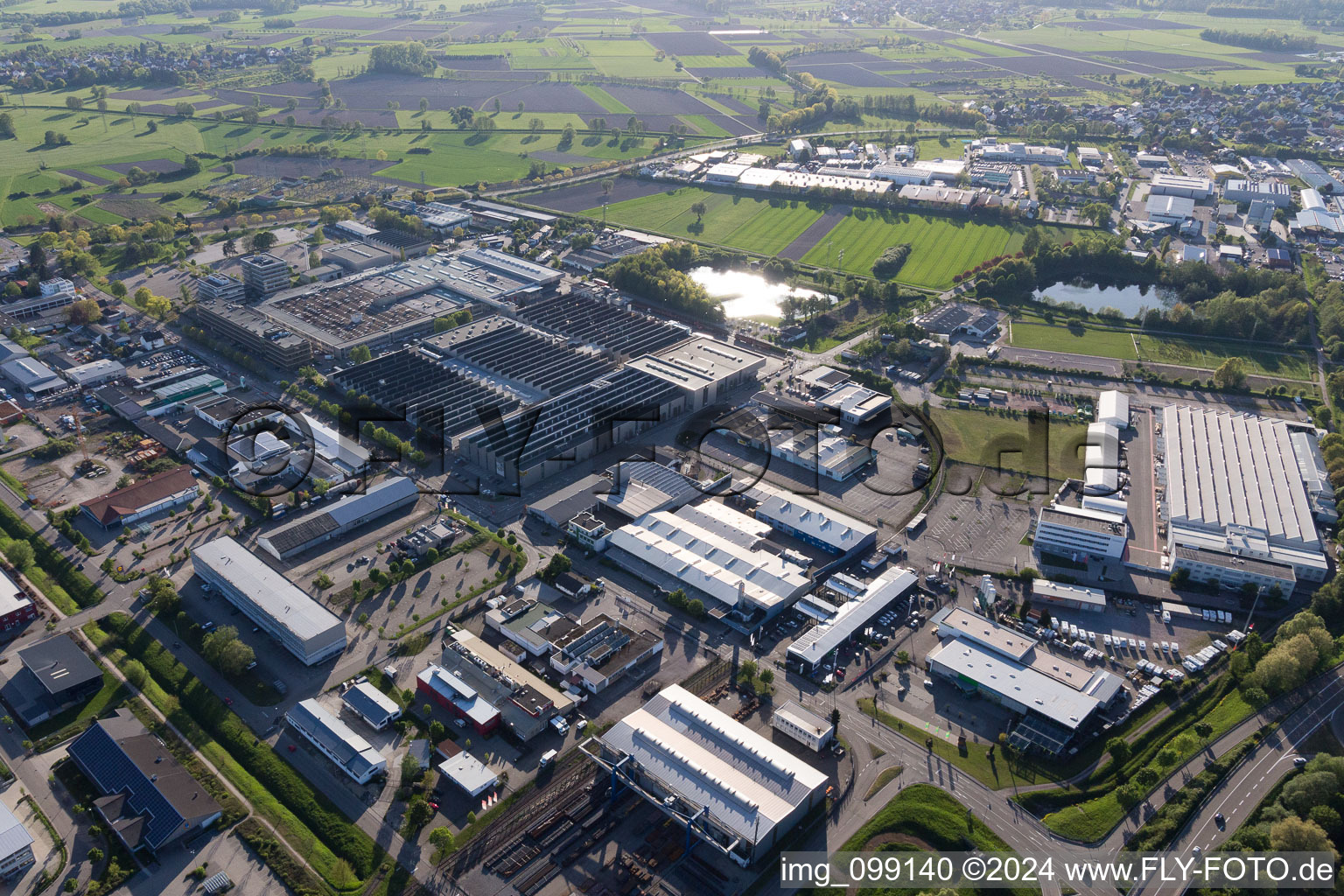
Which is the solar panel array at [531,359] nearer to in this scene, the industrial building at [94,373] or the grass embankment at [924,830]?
the industrial building at [94,373]

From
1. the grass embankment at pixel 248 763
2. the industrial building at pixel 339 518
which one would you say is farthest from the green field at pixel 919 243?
the grass embankment at pixel 248 763

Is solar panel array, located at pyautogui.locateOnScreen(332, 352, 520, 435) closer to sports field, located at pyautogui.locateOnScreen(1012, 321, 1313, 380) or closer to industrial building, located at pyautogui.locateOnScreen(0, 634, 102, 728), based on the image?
industrial building, located at pyautogui.locateOnScreen(0, 634, 102, 728)

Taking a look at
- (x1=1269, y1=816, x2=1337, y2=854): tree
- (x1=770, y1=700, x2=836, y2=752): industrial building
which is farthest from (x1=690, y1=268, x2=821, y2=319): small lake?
(x1=1269, y1=816, x2=1337, y2=854): tree

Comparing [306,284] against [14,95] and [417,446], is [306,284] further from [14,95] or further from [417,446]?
[14,95]

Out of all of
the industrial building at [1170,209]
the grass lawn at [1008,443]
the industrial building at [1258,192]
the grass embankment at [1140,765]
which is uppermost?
the industrial building at [1258,192]

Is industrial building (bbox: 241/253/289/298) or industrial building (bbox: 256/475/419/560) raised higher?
industrial building (bbox: 241/253/289/298)
